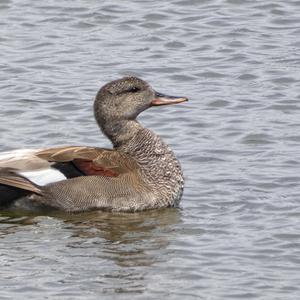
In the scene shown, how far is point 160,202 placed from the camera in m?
13.1

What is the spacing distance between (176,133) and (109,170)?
206 cm

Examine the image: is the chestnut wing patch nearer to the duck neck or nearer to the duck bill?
the duck neck

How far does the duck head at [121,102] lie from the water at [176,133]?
0.84 metres

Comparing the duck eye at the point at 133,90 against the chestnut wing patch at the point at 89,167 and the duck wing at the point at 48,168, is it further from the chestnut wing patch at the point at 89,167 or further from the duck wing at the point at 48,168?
the chestnut wing patch at the point at 89,167

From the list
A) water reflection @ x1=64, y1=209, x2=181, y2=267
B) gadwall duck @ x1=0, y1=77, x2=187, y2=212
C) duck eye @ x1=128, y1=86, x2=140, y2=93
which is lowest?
water reflection @ x1=64, y1=209, x2=181, y2=267

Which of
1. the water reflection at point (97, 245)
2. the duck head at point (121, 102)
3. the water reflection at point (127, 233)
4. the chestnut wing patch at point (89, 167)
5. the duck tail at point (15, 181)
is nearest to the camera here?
the water reflection at point (97, 245)

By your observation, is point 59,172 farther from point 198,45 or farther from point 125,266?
point 198,45

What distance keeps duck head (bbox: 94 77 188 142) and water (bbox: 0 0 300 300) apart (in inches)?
32.9

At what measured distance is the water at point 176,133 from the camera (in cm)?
1081

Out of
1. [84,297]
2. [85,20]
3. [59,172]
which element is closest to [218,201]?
[59,172]

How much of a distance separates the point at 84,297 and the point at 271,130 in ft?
16.7

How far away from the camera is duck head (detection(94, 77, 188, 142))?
526 inches

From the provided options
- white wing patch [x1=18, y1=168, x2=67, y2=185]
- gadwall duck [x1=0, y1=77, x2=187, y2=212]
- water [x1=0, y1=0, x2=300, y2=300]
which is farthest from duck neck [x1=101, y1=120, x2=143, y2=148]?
white wing patch [x1=18, y1=168, x2=67, y2=185]

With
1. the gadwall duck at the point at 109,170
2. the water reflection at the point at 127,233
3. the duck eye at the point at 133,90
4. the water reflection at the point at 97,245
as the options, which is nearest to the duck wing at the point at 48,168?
the gadwall duck at the point at 109,170
